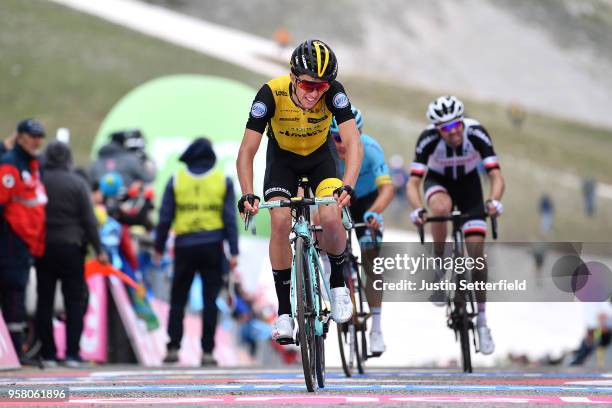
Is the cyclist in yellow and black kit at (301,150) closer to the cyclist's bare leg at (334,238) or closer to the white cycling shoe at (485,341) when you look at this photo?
the cyclist's bare leg at (334,238)

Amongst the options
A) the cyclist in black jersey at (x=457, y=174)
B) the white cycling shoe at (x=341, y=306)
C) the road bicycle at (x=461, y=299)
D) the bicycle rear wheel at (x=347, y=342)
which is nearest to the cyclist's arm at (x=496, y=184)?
the cyclist in black jersey at (x=457, y=174)

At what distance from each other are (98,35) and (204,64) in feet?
20.0

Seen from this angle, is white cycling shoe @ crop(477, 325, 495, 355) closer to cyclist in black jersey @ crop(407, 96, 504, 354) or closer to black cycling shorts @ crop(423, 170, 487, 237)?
cyclist in black jersey @ crop(407, 96, 504, 354)

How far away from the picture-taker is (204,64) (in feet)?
226

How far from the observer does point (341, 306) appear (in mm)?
8242

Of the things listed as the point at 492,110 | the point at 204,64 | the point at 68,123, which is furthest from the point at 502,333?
the point at 492,110

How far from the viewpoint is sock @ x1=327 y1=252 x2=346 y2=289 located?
8.41 meters

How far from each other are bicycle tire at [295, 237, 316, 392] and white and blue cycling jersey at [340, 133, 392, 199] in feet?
11.2

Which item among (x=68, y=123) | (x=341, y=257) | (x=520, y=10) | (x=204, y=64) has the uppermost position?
(x=520, y=10)

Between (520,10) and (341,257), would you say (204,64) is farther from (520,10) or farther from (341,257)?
(341,257)

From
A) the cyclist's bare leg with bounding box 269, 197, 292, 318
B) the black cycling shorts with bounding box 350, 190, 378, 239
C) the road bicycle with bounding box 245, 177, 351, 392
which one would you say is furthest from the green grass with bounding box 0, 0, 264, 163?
the road bicycle with bounding box 245, 177, 351, 392

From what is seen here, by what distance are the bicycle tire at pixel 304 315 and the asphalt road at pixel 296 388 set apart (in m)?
0.14

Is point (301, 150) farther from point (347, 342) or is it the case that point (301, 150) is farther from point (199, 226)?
point (199, 226)

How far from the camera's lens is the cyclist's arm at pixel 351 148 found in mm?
8070
